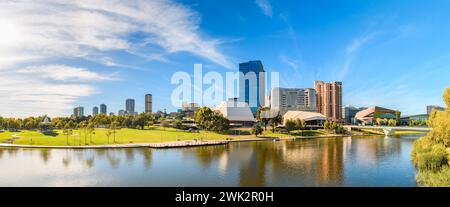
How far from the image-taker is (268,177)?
2467 cm

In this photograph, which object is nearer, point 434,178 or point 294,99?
point 434,178

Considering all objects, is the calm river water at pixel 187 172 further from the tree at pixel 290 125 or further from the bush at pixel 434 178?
the tree at pixel 290 125

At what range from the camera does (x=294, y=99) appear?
162750mm

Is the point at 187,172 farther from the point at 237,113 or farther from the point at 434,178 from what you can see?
the point at 237,113

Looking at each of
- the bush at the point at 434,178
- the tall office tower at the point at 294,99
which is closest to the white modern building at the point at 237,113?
the tall office tower at the point at 294,99

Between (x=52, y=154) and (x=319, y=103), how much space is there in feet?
442

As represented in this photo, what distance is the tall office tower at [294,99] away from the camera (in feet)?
507
